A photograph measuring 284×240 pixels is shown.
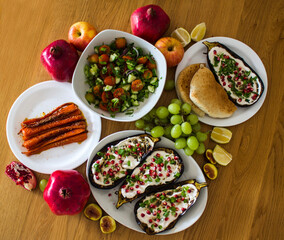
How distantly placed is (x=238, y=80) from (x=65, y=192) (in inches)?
52.3

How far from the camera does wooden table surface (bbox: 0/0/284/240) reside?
1712 mm

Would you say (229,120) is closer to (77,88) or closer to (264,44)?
(264,44)

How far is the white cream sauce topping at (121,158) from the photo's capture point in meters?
1.62

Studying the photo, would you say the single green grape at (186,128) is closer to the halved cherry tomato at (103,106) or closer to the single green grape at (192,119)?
the single green grape at (192,119)

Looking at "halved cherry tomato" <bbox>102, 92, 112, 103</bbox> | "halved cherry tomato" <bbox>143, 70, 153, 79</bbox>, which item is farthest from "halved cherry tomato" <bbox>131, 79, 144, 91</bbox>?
"halved cherry tomato" <bbox>102, 92, 112, 103</bbox>

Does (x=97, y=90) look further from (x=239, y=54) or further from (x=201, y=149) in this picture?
(x=239, y=54)

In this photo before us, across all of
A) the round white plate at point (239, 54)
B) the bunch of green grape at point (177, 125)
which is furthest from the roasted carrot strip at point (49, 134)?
the round white plate at point (239, 54)

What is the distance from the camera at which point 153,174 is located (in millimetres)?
1642

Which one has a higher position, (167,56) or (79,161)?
(167,56)

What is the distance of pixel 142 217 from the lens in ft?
5.35

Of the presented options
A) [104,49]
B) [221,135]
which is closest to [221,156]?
[221,135]

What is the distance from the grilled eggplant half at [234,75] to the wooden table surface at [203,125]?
5.5 inches

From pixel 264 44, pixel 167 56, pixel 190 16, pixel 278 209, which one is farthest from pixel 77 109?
pixel 278 209

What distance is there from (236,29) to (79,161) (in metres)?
1.42
